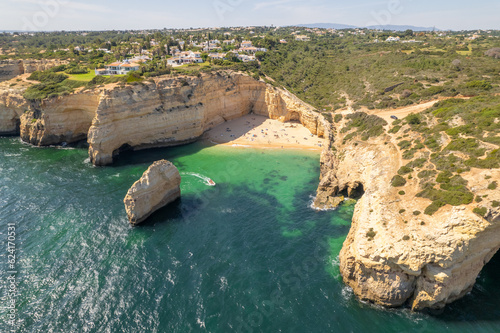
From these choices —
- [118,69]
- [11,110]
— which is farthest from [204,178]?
[11,110]

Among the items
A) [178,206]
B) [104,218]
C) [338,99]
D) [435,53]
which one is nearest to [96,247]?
[104,218]

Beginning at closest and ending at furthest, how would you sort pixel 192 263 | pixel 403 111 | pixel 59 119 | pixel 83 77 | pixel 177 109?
pixel 192 263 → pixel 403 111 → pixel 59 119 → pixel 177 109 → pixel 83 77

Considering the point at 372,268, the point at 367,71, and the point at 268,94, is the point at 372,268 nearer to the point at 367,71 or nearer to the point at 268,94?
the point at 268,94

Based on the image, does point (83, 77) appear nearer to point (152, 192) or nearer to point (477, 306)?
point (152, 192)

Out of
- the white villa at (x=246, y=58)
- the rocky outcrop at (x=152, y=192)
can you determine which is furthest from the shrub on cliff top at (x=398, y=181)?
the white villa at (x=246, y=58)

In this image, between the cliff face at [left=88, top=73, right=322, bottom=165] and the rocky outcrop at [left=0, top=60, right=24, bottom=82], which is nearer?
the cliff face at [left=88, top=73, right=322, bottom=165]

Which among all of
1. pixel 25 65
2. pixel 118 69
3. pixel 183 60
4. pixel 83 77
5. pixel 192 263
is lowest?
pixel 192 263

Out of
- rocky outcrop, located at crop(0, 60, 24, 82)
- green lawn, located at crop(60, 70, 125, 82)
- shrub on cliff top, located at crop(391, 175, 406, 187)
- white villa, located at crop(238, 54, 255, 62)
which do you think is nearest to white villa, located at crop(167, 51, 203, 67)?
white villa, located at crop(238, 54, 255, 62)

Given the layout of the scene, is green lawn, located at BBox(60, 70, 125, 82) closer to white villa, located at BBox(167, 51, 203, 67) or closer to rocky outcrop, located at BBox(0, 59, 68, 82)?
rocky outcrop, located at BBox(0, 59, 68, 82)
